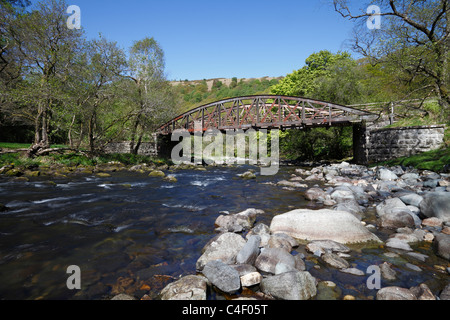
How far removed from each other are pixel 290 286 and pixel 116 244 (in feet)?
12.1

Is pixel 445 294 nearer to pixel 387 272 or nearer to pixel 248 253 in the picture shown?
pixel 387 272

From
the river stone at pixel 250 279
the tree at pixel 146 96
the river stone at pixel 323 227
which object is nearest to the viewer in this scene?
the river stone at pixel 250 279

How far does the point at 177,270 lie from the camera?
3.68 m

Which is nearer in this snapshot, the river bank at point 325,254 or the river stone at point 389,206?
the river bank at point 325,254

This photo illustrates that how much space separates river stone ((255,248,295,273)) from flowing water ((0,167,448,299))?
0.45m

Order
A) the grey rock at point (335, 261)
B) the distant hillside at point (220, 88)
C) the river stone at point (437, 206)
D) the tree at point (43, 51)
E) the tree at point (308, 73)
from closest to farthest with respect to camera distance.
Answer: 1. the grey rock at point (335, 261)
2. the river stone at point (437, 206)
3. the tree at point (43, 51)
4. the tree at point (308, 73)
5. the distant hillside at point (220, 88)

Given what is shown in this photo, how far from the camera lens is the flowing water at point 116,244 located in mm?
3238

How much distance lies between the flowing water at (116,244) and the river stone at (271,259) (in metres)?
0.45

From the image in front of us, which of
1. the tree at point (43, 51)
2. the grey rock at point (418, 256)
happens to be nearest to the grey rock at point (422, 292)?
the grey rock at point (418, 256)

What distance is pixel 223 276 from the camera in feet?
10.3

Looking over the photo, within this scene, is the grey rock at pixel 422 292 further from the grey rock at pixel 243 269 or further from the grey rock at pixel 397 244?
the grey rock at pixel 243 269

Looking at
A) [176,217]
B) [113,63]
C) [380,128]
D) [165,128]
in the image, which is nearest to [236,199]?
[176,217]
